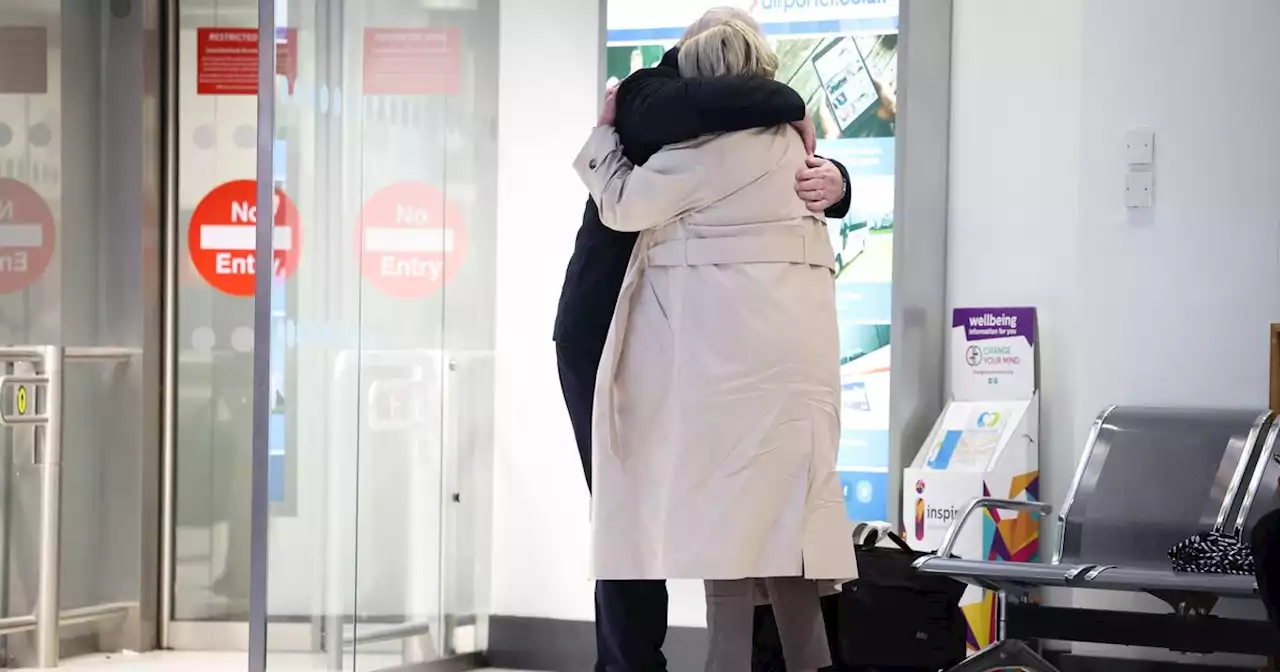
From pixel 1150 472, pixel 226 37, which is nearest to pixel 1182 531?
pixel 1150 472

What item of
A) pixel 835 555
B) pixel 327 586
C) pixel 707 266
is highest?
pixel 707 266

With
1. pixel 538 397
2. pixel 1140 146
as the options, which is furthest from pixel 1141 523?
pixel 538 397

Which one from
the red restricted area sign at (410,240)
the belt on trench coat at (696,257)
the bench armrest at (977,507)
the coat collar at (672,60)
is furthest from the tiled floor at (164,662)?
the coat collar at (672,60)

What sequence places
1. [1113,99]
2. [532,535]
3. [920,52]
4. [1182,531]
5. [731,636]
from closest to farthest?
[731,636]
[1182,531]
[1113,99]
[920,52]
[532,535]

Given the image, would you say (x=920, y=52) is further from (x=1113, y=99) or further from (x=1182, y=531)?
(x=1182, y=531)

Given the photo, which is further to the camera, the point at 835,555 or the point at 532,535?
the point at 532,535

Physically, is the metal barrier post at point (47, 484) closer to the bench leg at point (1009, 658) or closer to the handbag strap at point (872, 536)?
the handbag strap at point (872, 536)

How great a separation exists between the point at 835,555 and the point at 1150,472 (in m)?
1.74

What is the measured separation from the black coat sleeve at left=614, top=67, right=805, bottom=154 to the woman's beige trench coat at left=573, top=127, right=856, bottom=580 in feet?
0.13

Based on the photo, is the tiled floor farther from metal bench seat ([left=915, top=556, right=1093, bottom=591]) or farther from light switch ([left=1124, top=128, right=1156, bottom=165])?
light switch ([left=1124, top=128, right=1156, bottom=165])

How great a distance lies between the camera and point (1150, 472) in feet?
15.9

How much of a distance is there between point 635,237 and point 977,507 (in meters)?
1.54

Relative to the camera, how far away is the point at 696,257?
3.50m

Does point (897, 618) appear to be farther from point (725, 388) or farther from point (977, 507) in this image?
point (725, 388)
